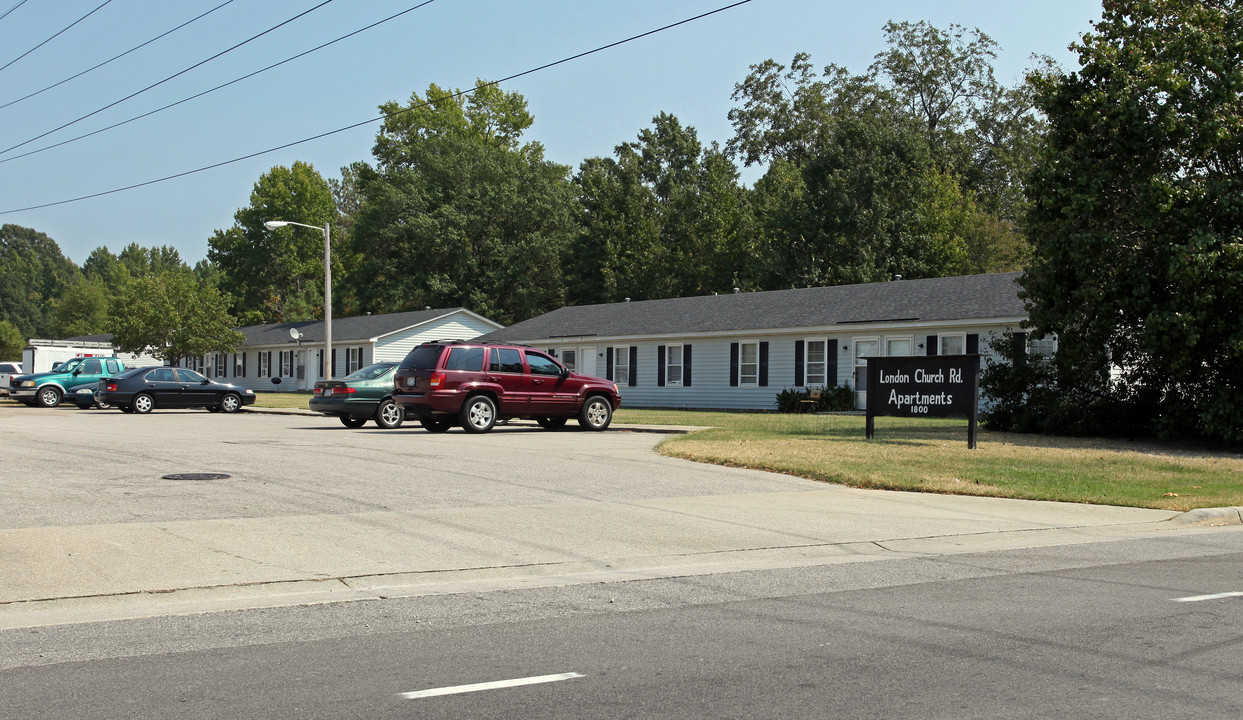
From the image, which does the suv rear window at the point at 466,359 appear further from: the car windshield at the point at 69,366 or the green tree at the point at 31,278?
the green tree at the point at 31,278

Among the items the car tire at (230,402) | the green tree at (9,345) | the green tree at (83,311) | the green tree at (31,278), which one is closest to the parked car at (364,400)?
the car tire at (230,402)

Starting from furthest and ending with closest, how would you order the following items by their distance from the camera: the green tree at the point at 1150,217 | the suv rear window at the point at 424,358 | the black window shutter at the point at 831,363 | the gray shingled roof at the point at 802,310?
the black window shutter at the point at 831,363 → the gray shingled roof at the point at 802,310 → the suv rear window at the point at 424,358 → the green tree at the point at 1150,217

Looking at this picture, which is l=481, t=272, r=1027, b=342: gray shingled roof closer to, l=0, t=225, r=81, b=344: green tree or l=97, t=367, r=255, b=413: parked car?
l=97, t=367, r=255, b=413: parked car

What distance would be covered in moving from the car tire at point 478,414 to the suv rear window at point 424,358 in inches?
41.6

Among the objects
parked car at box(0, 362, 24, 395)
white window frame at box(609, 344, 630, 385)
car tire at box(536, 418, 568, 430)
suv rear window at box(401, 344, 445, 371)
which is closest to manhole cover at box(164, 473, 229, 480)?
suv rear window at box(401, 344, 445, 371)

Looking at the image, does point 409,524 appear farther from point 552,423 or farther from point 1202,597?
point 552,423

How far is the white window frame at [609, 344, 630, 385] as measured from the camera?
41.7m

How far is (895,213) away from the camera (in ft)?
172

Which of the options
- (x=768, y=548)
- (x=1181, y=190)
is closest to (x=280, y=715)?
(x=768, y=548)

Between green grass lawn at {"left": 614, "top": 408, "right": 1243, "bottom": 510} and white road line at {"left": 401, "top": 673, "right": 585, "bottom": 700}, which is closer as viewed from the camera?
white road line at {"left": 401, "top": 673, "right": 585, "bottom": 700}

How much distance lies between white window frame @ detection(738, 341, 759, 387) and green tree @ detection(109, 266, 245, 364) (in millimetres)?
32138

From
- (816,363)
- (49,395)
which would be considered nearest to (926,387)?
(816,363)

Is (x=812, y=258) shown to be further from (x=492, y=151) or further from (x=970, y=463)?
(x=970, y=463)

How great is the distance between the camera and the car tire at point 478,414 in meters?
22.2
